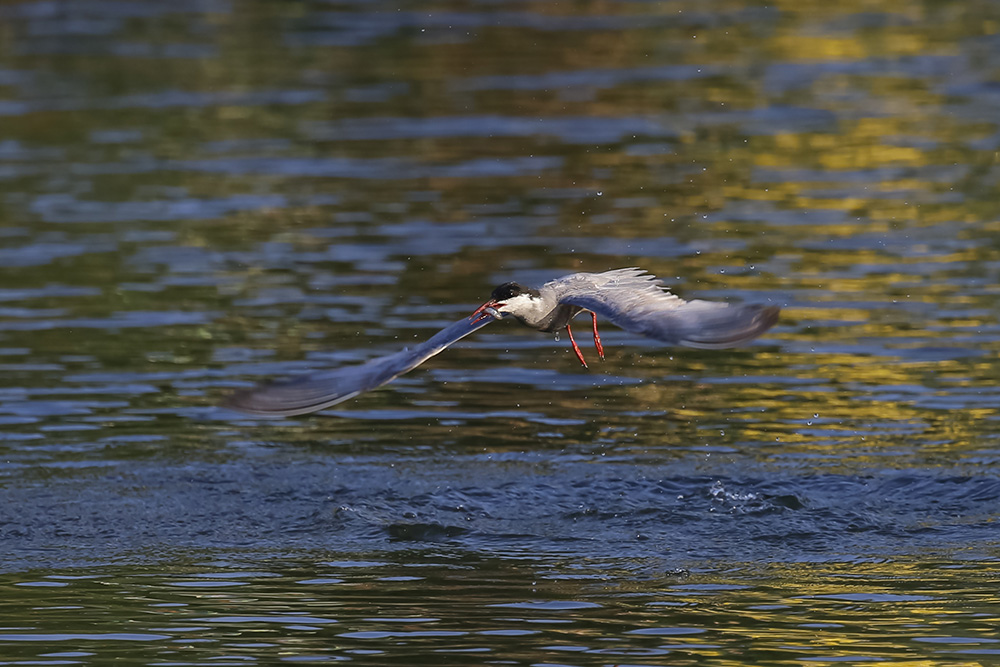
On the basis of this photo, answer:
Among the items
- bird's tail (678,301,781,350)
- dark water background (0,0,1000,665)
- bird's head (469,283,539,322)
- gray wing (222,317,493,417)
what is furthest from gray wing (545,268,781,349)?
dark water background (0,0,1000,665)

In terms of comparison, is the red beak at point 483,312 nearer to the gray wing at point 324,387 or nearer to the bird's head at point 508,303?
the bird's head at point 508,303

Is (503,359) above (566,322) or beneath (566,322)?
beneath

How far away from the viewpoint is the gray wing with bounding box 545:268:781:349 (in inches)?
297

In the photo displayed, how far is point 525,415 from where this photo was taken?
1282 cm

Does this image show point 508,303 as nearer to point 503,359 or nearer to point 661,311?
point 661,311

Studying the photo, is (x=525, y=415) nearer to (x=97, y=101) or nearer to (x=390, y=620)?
(x=390, y=620)

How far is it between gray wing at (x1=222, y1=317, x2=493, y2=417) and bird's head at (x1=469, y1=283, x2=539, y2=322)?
0.17 meters

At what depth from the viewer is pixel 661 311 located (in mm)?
8195

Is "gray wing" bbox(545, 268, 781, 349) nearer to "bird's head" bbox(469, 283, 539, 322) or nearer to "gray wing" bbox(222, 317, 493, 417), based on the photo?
"bird's head" bbox(469, 283, 539, 322)

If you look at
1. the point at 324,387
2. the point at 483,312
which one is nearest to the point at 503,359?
the point at 483,312

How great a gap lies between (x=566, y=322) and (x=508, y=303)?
0.72m

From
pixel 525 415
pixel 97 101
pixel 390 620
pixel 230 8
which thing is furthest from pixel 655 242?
pixel 230 8

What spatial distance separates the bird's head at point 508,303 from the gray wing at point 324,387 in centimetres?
17

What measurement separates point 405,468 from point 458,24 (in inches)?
776
